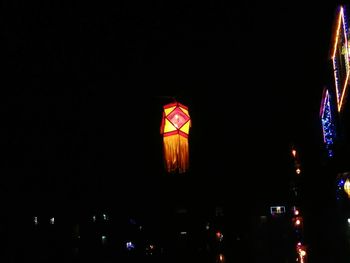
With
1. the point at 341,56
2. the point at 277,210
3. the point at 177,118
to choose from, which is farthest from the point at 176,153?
the point at 277,210

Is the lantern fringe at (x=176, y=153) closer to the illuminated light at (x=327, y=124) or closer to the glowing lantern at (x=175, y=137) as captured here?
the glowing lantern at (x=175, y=137)

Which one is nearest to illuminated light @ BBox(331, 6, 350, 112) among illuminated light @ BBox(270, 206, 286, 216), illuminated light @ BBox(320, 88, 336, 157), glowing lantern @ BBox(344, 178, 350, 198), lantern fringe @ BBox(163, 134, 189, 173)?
illuminated light @ BBox(320, 88, 336, 157)

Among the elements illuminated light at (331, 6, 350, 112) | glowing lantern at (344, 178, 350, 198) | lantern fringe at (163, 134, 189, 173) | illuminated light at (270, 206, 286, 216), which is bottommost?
glowing lantern at (344, 178, 350, 198)

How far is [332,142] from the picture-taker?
7.01 meters

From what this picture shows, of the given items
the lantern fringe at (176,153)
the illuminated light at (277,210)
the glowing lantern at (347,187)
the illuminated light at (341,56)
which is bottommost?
the glowing lantern at (347,187)

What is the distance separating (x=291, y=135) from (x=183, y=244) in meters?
6.27

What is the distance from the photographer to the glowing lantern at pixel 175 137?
8.02 m

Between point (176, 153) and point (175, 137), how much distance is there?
32 cm

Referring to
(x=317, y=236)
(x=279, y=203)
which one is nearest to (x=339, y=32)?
(x=317, y=236)

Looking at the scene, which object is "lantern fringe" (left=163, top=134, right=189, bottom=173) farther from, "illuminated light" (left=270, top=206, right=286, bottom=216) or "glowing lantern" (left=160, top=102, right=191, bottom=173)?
"illuminated light" (left=270, top=206, right=286, bottom=216)

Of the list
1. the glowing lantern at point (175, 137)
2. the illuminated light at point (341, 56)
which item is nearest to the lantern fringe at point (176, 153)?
the glowing lantern at point (175, 137)

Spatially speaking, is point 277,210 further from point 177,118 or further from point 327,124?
point 327,124

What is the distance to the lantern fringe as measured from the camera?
797 centimetres

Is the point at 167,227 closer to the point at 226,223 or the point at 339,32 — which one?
the point at 226,223
